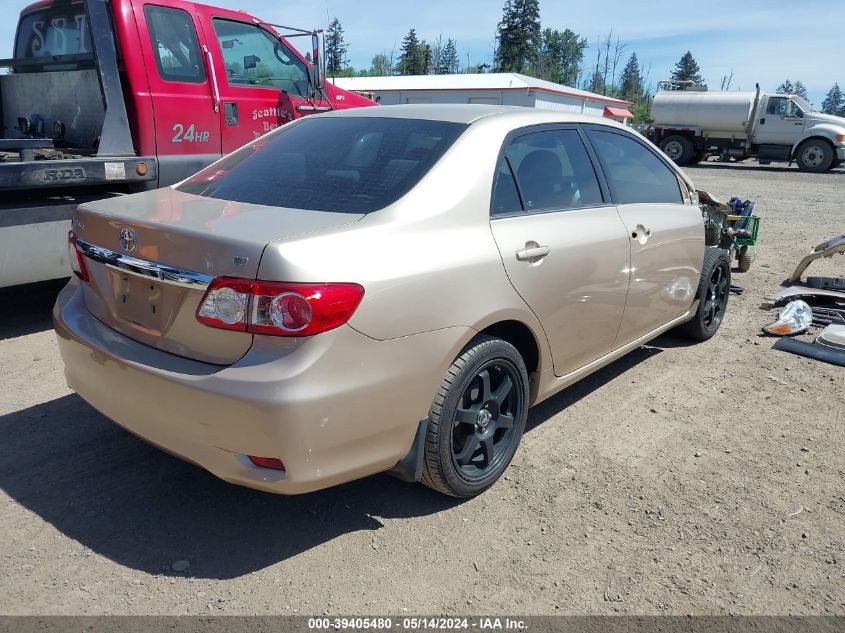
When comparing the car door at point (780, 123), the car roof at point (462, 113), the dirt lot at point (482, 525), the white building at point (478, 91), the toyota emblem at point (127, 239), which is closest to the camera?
the dirt lot at point (482, 525)

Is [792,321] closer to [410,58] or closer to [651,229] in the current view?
[651,229]

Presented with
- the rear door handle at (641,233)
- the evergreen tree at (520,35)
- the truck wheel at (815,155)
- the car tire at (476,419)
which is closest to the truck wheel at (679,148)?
the truck wheel at (815,155)

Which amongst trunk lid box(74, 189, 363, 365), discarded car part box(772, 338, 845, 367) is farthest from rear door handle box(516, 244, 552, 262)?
discarded car part box(772, 338, 845, 367)

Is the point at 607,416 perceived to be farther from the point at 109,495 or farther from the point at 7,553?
the point at 7,553

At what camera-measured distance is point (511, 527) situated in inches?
118

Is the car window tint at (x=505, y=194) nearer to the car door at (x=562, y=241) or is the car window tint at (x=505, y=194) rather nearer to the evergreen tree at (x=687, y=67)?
the car door at (x=562, y=241)

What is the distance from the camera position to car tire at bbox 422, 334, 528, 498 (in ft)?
9.37

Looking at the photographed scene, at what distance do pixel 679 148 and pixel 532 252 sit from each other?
2678 centimetres

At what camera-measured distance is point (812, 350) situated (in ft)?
17.0

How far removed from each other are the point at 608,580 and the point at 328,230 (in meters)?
1.69

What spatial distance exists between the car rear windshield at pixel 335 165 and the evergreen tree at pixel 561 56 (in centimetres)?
8580

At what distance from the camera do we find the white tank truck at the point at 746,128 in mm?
24875

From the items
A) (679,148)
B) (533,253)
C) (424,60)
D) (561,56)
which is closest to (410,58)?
(424,60)

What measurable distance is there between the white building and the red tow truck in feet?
105
